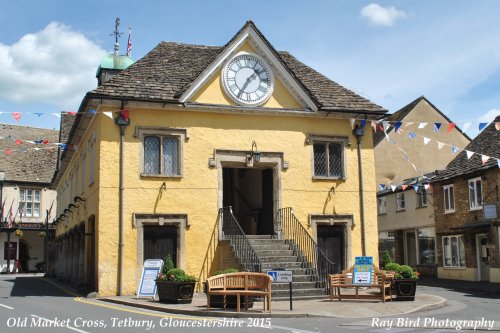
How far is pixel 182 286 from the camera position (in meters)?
15.7

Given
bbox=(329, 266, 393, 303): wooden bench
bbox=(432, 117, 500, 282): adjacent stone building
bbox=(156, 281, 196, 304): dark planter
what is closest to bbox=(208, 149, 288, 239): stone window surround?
bbox=(156, 281, 196, 304): dark planter

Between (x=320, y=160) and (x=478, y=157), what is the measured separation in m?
12.7

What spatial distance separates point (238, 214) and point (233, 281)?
424 inches

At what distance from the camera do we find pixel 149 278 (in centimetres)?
→ 1725

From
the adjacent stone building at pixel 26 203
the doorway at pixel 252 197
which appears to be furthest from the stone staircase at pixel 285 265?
the adjacent stone building at pixel 26 203

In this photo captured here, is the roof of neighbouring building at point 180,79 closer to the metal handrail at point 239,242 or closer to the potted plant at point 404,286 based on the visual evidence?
the metal handrail at point 239,242

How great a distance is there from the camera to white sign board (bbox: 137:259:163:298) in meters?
17.2

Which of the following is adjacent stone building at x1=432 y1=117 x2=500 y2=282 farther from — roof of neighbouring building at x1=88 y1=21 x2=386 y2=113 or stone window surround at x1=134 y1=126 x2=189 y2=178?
stone window surround at x1=134 y1=126 x2=189 y2=178

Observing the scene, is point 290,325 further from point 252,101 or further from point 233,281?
point 252,101

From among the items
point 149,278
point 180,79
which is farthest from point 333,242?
point 180,79

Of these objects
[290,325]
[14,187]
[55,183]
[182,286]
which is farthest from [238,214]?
[14,187]

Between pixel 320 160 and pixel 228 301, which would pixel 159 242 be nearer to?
pixel 228 301

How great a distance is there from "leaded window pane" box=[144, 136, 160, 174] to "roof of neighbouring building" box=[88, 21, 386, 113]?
1.40m

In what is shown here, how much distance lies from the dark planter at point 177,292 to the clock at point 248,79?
7.49 meters
